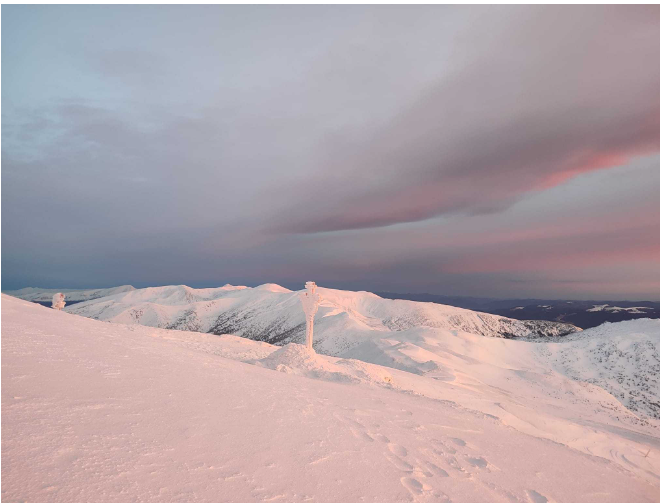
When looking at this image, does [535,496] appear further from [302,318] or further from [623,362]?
[302,318]

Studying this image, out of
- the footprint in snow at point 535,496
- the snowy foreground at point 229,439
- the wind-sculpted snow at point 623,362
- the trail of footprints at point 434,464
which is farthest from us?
the wind-sculpted snow at point 623,362

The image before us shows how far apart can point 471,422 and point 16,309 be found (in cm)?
1541

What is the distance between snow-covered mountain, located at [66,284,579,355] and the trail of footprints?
51.7 m

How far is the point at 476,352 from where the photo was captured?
44312 millimetres

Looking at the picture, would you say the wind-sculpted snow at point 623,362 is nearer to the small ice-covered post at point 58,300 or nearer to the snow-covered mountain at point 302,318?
the snow-covered mountain at point 302,318

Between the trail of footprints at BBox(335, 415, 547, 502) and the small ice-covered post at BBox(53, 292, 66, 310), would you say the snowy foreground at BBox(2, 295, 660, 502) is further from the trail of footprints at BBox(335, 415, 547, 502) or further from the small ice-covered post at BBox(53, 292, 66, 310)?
the small ice-covered post at BBox(53, 292, 66, 310)

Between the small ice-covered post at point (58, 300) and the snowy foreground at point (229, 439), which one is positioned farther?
the small ice-covered post at point (58, 300)

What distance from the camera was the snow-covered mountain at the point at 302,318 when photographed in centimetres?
7000

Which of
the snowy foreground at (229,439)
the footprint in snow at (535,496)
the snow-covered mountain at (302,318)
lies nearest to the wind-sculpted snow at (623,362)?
the snow-covered mountain at (302,318)

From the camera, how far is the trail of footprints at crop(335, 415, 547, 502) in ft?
17.2

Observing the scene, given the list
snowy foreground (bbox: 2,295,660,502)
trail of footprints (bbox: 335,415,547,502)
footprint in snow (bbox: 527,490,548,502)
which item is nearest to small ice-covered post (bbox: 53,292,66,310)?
snowy foreground (bbox: 2,295,660,502)

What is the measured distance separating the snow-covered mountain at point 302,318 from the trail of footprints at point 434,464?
51675mm

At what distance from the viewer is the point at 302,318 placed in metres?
84.8

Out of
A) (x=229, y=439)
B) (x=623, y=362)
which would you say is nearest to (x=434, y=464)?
(x=229, y=439)
